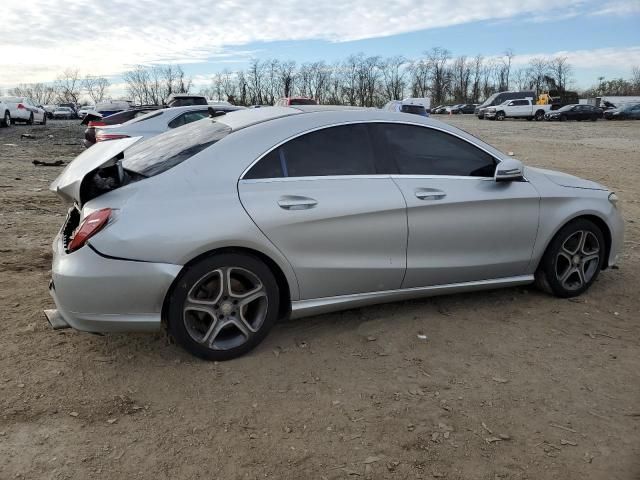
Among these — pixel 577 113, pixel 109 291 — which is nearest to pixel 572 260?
pixel 109 291

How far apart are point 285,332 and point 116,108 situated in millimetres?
19740

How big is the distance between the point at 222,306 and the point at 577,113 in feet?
156

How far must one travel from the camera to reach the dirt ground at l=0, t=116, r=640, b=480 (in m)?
2.66

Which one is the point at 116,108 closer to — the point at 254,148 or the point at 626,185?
the point at 626,185

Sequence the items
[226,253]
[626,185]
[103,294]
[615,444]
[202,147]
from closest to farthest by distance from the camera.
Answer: [615,444] < [103,294] < [226,253] < [202,147] < [626,185]

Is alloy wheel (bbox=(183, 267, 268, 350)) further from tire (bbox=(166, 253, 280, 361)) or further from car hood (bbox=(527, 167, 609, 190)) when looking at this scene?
car hood (bbox=(527, 167, 609, 190))

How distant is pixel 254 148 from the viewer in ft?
11.9

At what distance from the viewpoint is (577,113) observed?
44906 mm

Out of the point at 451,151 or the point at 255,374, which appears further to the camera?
the point at 451,151

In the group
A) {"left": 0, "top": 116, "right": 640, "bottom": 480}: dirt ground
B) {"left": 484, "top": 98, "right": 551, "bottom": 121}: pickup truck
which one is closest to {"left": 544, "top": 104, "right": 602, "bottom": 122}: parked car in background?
{"left": 484, "top": 98, "right": 551, "bottom": 121}: pickup truck

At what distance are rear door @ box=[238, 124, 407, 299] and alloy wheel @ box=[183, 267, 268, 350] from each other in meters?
0.29

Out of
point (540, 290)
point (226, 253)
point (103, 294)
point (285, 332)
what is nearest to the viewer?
point (103, 294)

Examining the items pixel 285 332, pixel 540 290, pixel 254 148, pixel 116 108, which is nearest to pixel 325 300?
pixel 285 332

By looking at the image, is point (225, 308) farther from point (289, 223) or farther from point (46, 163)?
point (46, 163)
